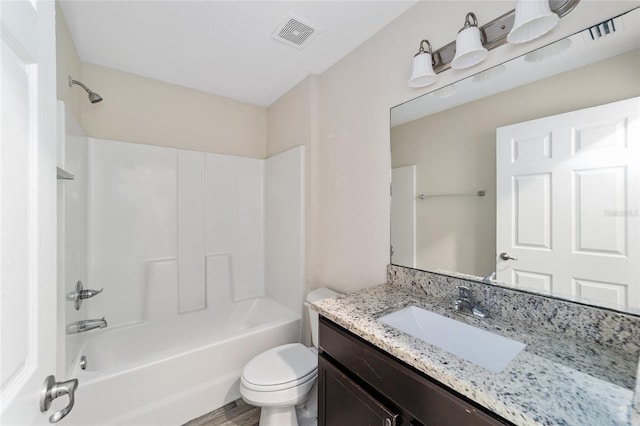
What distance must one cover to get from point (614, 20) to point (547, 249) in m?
0.79

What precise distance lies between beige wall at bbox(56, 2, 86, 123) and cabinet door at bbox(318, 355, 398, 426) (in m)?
2.01

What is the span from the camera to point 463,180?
1280mm

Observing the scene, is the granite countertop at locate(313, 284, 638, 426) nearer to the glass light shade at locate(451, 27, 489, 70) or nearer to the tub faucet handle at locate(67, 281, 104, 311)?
the glass light shade at locate(451, 27, 489, 70)

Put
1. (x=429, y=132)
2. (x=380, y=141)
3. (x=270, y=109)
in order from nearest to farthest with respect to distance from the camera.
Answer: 1. (x=429, y=132)
2. (x=380, y=141)
3. (x=270, y=109)

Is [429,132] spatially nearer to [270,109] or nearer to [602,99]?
[602,99]

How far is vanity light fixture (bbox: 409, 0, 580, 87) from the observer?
0.93 metres

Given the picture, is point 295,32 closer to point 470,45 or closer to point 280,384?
point 470,45

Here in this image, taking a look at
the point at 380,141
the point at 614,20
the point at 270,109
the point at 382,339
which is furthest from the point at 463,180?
the point at 270,109

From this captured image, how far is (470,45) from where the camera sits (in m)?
1.11

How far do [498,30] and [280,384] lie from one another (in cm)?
200

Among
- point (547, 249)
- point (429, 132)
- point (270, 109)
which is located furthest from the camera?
point (270, 109)

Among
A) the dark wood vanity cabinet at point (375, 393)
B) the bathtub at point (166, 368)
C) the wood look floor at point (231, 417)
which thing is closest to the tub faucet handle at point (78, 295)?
the bathtub at point (166, 368)

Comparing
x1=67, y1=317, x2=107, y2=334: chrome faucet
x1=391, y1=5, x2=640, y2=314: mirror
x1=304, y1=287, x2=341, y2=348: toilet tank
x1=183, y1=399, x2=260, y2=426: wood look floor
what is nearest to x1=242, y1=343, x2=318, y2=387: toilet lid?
x1=304, y1=287, x2=341, y2=348: toilet tank

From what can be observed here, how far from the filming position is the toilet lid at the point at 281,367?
1474 mm
